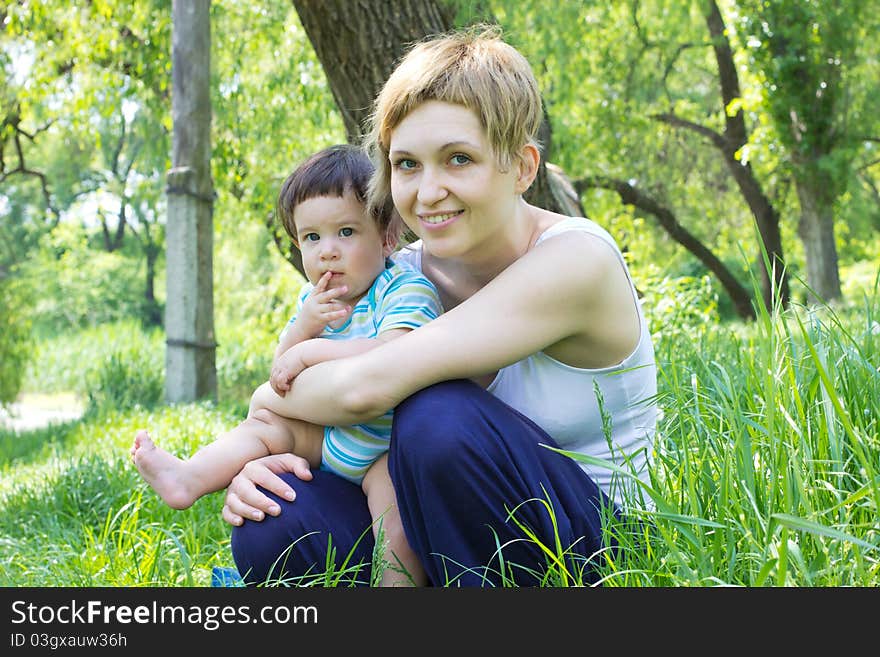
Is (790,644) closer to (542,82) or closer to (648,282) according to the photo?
(648,282)

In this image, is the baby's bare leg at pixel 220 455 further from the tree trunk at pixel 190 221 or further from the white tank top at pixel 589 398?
the tree trunk at pixel 190 221

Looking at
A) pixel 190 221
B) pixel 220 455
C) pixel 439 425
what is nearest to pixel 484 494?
pixel 439 425

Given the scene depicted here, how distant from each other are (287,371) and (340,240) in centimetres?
37

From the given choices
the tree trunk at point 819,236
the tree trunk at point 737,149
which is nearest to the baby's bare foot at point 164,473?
the tree trunk at point 819,236

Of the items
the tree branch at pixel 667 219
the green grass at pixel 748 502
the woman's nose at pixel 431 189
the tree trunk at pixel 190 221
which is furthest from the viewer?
the tree branch at pixel 667 219

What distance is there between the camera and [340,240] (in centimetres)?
235

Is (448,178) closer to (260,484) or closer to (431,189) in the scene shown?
(431,189)

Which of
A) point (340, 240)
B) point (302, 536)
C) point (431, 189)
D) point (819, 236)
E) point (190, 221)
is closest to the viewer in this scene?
point (431, 189)

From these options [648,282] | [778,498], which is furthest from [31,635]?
[648,282]

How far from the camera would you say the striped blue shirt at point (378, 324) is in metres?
2.19

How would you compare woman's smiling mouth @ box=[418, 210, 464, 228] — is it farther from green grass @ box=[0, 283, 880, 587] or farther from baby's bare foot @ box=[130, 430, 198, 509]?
baby's bare foot @ box=[130, 430, 198, 509]

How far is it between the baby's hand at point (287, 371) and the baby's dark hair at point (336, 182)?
0.40 metres

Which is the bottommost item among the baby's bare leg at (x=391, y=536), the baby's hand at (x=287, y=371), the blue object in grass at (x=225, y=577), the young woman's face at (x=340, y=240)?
the blue object in grass at (x=225, y=577)

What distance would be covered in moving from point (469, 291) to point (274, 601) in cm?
96
